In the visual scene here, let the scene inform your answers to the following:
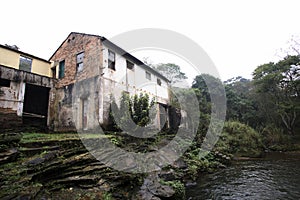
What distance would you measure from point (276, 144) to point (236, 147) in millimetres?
5695

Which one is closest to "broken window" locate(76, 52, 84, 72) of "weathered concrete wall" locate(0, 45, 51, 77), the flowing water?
"weathered concrete wall" locate(0, 45, 51, 77)

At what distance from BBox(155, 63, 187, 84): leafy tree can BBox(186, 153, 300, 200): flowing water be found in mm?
22499

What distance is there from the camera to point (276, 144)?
17.1 metres

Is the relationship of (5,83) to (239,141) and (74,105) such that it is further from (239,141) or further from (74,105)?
(239,141)

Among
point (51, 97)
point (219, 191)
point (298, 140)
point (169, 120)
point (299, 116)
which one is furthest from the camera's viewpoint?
point (299, 116)

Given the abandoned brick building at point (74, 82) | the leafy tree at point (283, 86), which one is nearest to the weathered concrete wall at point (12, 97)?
the abandoned brick building at point (74, 82)

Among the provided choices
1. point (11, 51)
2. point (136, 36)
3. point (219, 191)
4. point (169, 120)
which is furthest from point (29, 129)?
point (169, 120)

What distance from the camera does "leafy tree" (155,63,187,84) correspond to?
29.7 meters

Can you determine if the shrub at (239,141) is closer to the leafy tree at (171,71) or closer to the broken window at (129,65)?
the broken window at (129,65)

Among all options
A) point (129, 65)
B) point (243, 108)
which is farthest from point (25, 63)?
point (243, 108)

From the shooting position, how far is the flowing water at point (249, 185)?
5.73 metres

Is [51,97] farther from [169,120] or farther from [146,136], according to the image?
[169,120]

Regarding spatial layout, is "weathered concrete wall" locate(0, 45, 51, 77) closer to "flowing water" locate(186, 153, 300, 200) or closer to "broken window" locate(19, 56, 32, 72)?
"broken window" locate(19, 56, 32, 72)

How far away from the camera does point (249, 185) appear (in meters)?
6.69
